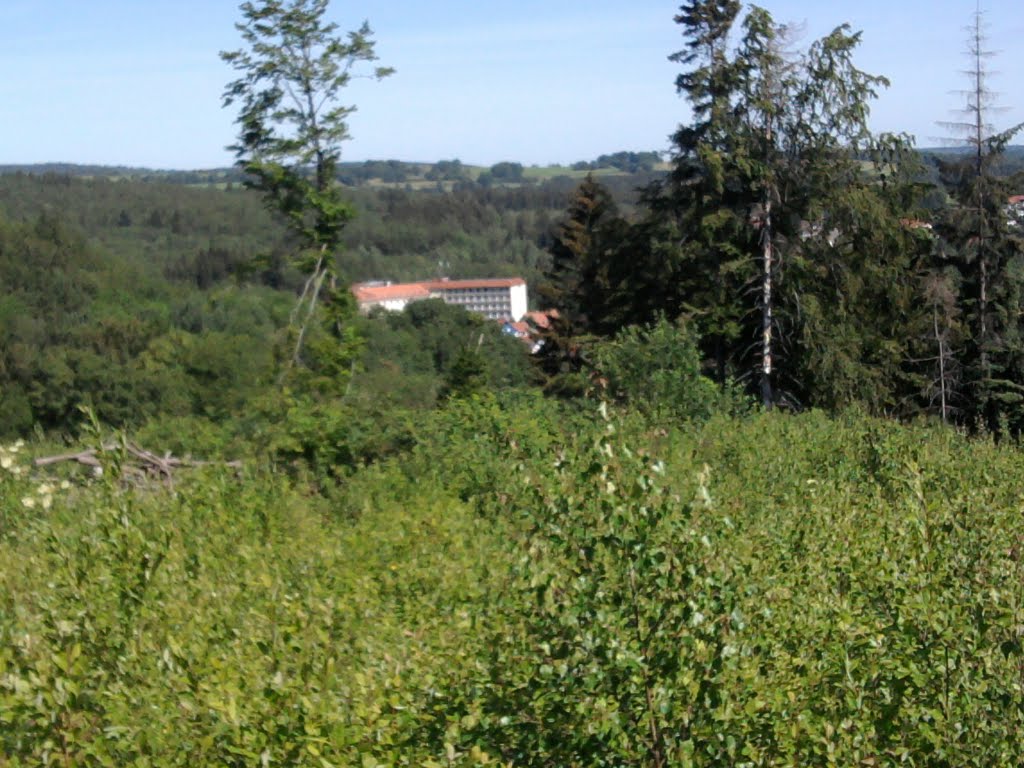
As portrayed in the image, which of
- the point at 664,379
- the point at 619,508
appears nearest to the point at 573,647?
the point at 619,508

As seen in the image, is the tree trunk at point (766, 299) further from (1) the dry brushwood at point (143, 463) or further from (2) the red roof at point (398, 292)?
(2) the red roof at point (398, 292)

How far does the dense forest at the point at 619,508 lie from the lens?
377cm

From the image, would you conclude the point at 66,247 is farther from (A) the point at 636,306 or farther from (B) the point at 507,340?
(A) the point at 636,306

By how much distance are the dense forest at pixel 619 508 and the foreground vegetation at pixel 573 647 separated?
2cm

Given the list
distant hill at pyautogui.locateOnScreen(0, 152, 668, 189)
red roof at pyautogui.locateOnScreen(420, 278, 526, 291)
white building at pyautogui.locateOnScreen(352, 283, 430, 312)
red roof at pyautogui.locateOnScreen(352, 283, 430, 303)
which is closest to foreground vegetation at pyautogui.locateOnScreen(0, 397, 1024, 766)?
white building at pyautogui.locateOnScreen(352, 283, 430, 312)

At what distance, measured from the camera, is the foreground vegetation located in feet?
12.0

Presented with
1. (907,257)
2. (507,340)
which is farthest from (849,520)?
(507,340)

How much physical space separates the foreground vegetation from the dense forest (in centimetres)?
2

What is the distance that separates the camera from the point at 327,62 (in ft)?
60.6

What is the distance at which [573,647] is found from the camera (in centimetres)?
371

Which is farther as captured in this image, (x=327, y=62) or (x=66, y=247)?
(x=66, y=247)

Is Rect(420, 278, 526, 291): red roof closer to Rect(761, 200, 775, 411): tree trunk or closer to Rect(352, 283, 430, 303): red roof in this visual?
Rect(352, 283, 430, 303): red roof

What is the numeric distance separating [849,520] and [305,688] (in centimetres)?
386

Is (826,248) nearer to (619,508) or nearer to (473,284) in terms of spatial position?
(619,508)
